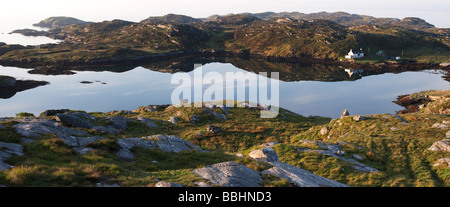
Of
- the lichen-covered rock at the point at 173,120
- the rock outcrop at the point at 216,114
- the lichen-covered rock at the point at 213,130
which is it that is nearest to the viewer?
the lichen-covered rock at the point at 213,130

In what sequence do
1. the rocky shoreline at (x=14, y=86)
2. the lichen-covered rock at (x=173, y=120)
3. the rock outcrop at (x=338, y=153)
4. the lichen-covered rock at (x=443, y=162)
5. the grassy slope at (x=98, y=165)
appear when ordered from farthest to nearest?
the rocky shoreline at (x=14, y=86) → the lichen-covered rock at (x=173, y=120) → the rock outcrop at (x=338, y=153) → the lichen-covered rock at (x=443, y=162) → the grassy slope at (x=98, y=165)

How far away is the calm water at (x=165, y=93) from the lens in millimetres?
97250

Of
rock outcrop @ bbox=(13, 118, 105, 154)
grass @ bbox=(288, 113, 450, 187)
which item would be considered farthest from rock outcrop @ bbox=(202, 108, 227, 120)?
rock outcrop @ bbox=(13, 118, 105, 154)

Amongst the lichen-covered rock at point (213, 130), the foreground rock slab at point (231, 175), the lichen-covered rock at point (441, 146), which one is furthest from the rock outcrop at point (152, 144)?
the lichen-covered rock at point (441, 146)

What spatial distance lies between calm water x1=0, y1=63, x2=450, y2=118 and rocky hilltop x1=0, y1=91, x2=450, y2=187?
49.6 m

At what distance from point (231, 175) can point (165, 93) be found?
112m

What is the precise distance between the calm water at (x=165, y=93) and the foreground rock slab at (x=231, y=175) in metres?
79.0

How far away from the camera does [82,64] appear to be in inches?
7854

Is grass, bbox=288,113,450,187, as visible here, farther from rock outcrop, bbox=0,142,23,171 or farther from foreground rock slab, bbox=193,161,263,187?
rock outcrop, bbox=0,142,23,171

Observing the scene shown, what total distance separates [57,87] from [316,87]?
14323 centimetres

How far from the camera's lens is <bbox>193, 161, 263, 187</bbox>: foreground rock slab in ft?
46.7

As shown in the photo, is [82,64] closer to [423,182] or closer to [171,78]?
[171,78]

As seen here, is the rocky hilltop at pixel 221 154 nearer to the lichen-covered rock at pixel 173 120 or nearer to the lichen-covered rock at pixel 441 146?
the lichen-covered rock at pixel 441 146

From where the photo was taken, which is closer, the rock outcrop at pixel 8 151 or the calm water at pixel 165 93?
the rock outcrop at pixel 8 151
